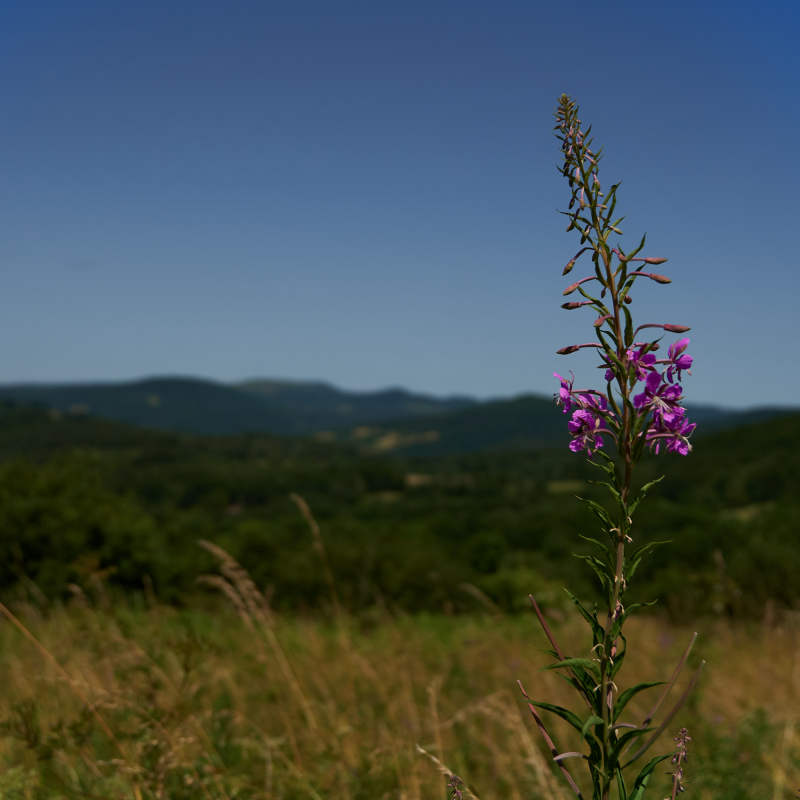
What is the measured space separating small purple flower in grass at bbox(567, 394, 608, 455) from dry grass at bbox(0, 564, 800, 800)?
17.3 inches

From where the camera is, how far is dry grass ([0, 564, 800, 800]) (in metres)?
2.72

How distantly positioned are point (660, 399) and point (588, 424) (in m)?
0.15

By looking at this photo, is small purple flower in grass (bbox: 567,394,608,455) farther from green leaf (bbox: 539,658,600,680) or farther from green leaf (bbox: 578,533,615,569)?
green leaf (bbox: 539,658,600,680)

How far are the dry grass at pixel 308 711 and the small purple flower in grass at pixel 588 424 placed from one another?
438mm

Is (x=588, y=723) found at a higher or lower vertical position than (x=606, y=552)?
lower

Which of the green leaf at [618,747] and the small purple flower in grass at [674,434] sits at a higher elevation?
the small purple flower in grass at [674,434]

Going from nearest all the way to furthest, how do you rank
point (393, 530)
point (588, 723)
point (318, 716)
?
point (588, 723) < point (318, 716) < point (393, 530)

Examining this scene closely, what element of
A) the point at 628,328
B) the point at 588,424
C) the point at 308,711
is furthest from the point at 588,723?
the point at 308,711

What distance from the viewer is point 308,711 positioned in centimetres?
342

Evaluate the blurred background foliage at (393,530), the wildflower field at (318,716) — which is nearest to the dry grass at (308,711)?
the wildflower field at (318,716)

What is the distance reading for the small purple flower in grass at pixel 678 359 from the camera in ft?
4.15

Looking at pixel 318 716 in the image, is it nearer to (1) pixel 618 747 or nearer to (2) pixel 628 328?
(1) pixel 618 747

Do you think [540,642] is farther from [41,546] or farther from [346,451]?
[346,451]

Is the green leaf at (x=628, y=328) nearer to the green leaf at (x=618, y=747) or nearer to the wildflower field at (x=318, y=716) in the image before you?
the green leaf at (x=618, y=747)
